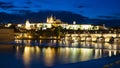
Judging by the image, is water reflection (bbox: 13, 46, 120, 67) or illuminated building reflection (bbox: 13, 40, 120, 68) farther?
illuminated building reflection (bbox: 13, 40, 120, 68)

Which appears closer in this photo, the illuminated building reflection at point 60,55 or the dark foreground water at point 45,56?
the dark foreground water at point 45,56

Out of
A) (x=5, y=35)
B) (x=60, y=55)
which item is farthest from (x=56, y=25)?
(x=60, y=55)

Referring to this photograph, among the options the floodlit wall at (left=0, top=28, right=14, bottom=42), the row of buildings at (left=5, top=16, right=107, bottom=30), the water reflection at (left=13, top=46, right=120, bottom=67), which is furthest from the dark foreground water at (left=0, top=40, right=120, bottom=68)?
the row of buildings at (left=5, top=16, right=107, bottom=30)

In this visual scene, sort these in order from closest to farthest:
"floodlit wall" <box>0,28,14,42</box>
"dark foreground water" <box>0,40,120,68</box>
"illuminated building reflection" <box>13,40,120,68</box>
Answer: "dark foreground water" <box>0,40,120,68</box> → "illuminated building reflection" <box>13,40,120,68</box> → "floodlit wall" <box>0,28,14,42</box>

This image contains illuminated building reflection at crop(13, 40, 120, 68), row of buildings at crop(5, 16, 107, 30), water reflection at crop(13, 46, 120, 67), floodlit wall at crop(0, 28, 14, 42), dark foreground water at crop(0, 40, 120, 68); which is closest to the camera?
dark foreground water at crop(0, 40, 120, 68)

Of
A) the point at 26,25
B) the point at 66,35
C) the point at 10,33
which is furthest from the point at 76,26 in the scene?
the point at 10,33

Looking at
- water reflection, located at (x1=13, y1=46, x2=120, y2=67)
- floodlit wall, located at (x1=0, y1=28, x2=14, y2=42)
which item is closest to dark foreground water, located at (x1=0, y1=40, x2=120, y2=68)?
water reflection, located at (x1=13, y1=46, x2=120, y2=67)

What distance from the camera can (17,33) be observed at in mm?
108375

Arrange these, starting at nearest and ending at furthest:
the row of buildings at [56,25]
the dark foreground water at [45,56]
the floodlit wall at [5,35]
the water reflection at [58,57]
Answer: the dark foreground water at [45,56], the water reflection at [58,57], the floodlit wall at [5,35], the row of buildings at [56,25]

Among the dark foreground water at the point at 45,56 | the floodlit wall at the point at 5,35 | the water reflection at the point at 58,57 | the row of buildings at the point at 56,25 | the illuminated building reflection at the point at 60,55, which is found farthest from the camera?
the row of buildings at the point at 56,25

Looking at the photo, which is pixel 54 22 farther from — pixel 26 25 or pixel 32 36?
pixel 32 36

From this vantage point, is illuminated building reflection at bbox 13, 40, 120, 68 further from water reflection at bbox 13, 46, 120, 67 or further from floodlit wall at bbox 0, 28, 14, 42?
floodlit wall at bbox 0, 28, 14, 42


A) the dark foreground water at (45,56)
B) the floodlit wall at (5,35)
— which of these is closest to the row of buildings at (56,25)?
the floodlit wall at (5,35)

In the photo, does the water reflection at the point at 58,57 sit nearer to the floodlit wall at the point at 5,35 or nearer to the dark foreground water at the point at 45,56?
the dark foreground water at the point at 45,56
